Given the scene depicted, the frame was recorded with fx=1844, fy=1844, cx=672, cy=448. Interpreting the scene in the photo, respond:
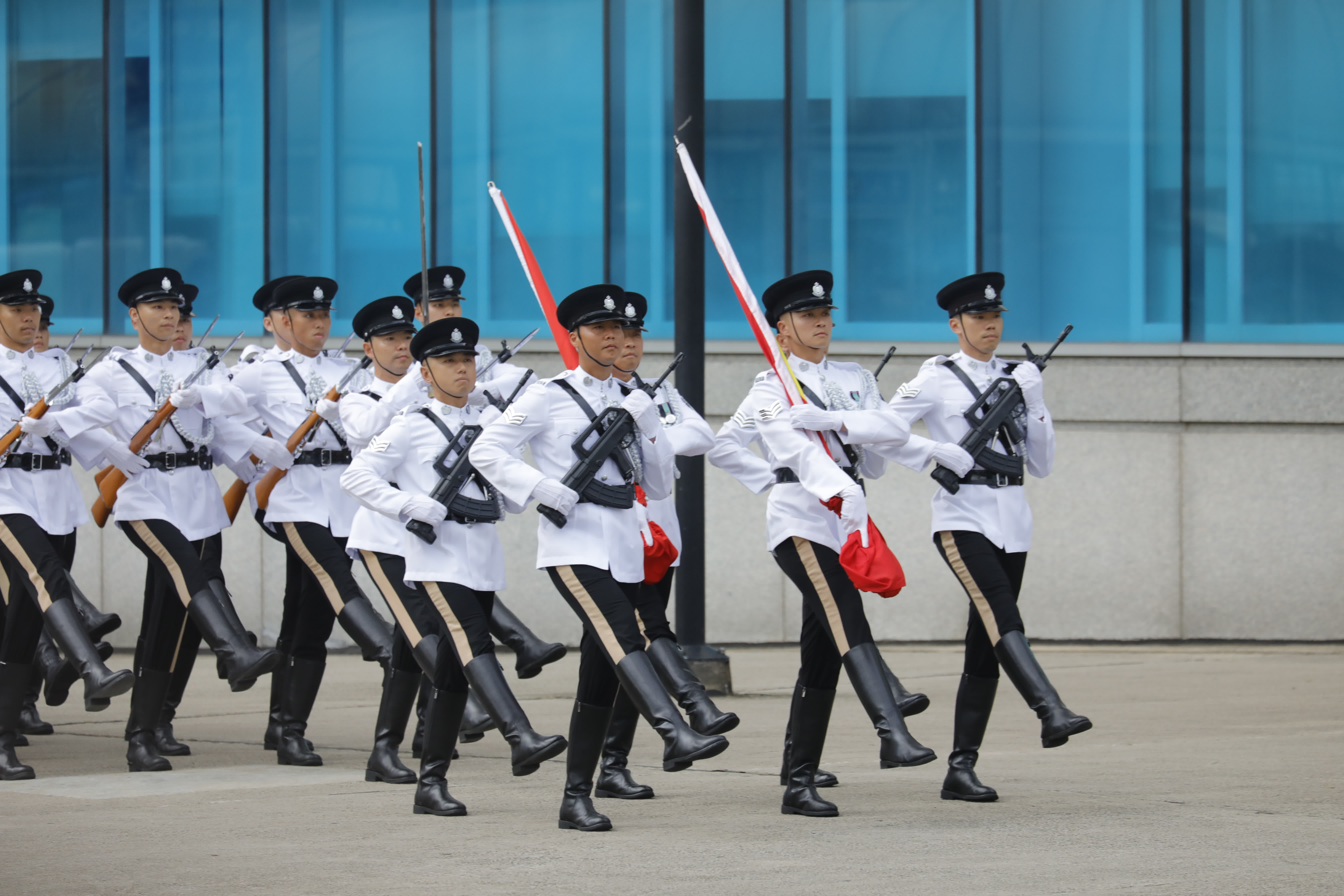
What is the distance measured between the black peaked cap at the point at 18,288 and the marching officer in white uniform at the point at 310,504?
41.3 inches

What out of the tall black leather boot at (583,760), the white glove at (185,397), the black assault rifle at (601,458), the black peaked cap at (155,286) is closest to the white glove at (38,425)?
the white glove at (185,397)

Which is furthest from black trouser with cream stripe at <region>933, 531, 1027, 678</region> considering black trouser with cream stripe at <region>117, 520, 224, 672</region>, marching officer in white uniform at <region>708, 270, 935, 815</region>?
black trouser with cream stripe at <region>117, 520, 224, 672</region>

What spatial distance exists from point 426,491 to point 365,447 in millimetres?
1269

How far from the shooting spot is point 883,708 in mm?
6418

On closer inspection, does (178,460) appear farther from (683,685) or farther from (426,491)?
(683,685)

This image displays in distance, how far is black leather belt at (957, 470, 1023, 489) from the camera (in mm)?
7176

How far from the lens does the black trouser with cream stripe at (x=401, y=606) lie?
721 centimetres

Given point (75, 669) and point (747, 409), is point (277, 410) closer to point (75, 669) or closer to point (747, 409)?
point (75, 669)

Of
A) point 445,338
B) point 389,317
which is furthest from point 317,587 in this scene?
point 445,338

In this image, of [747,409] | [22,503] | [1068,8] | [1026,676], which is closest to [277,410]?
[22,503]

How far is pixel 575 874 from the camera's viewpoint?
18.1 feet

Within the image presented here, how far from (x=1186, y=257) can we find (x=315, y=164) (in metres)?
6.91

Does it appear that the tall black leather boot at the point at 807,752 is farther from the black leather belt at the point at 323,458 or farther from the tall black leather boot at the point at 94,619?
the tall black leather boot at the point at 94,619

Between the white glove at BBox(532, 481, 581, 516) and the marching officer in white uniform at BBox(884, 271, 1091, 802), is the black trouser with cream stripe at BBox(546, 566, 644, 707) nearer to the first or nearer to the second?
the white glove at BBox(532, 481, 581, 516)
